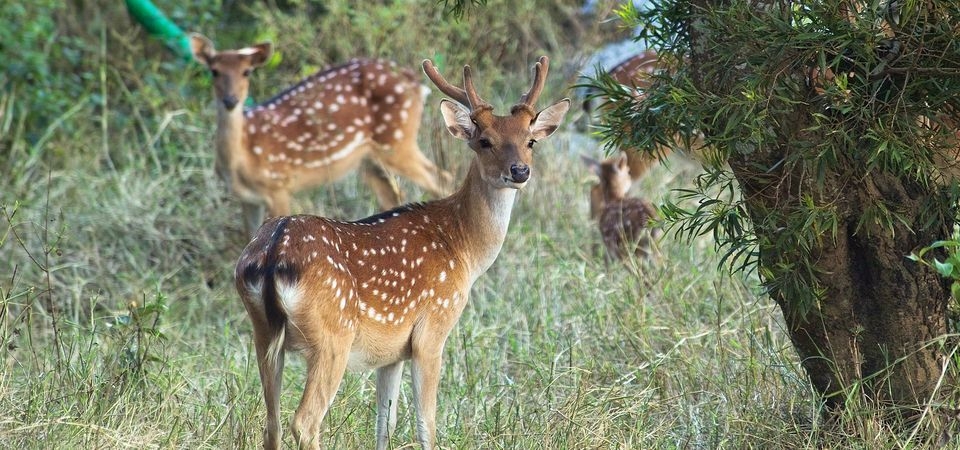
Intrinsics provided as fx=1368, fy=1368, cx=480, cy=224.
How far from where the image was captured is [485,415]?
15.3 ft

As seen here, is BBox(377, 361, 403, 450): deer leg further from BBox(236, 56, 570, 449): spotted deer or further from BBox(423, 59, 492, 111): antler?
BBox(423, 59, 492, 111): antler

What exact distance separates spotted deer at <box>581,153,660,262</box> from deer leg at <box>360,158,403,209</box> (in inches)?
48.0

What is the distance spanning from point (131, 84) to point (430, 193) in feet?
9.20

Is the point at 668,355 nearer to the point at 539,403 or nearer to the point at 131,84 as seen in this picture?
the point at 539,403

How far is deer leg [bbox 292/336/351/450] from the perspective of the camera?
4.21 m

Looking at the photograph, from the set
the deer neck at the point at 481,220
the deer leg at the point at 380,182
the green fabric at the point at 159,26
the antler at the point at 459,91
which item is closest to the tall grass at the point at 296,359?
the deer leg at the point at 380,182

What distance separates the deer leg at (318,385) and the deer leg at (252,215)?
3.56m

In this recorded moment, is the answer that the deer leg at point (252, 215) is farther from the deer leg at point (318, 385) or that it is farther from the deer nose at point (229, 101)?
the deer leg at point (318, 385)

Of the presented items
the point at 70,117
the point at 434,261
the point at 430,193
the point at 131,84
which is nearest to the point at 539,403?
the point at 434,261

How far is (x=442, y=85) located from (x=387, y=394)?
3.76 ft

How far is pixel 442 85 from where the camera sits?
198 inches

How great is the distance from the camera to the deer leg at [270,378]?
4.16m

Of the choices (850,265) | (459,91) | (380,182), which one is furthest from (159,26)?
(850,265)

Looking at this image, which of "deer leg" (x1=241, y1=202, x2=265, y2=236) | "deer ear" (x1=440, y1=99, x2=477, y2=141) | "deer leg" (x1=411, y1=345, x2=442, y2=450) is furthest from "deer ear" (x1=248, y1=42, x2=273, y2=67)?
"deer leg" (x1=411, y1=345, x2=442, y2=450)
